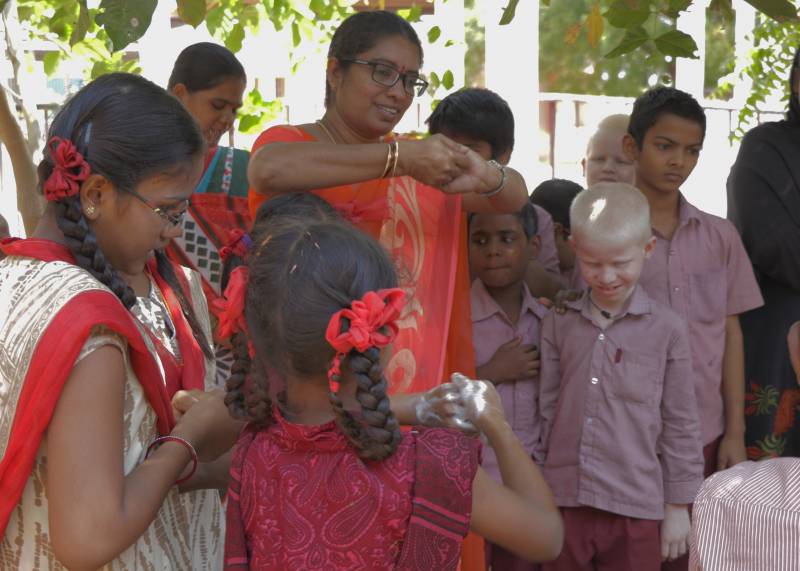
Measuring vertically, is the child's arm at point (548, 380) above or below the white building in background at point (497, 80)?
below

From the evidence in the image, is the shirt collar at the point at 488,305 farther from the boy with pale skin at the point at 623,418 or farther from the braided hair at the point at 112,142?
the braided hair at the point at 112,142

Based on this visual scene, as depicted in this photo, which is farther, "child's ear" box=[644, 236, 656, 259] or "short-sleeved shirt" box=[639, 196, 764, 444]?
"short-sleeved shirt" box=[639, 196, 764, 444]

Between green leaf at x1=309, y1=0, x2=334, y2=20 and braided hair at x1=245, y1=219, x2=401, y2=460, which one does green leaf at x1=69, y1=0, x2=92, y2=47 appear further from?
green leaf at x1=309, y1=0, x2=334, y2=20

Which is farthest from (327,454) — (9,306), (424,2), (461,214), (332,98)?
(424,2)

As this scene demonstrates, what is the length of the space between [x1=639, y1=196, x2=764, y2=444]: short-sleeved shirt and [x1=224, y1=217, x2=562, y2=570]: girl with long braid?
5.43 feet

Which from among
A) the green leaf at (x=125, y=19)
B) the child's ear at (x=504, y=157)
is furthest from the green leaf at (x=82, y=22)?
the child's ear at (x=504, y=157)

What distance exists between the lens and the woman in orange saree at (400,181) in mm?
2559

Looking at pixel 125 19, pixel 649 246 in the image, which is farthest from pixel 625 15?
pixel 125 19

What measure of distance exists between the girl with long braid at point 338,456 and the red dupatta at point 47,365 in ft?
0.66

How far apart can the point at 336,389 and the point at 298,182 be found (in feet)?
3.34

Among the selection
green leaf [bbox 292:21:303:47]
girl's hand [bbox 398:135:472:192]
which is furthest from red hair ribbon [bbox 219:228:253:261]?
green leaf [bbox 292:21:303:47]

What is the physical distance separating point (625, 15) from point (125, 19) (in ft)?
4.96

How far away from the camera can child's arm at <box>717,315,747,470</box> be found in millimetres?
3404

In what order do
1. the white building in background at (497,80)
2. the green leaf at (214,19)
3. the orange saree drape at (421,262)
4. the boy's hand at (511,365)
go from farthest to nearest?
the white building in background at (497,80) < the green leaf at (214,19) < the boy's hand at (511,365) < the orange saree drape at (421,262)
